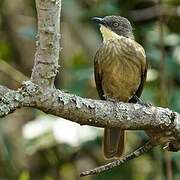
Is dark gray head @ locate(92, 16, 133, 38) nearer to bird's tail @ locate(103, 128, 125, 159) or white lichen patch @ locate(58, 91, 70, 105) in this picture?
bird's tail @ locate(103, 128, 125, 159)

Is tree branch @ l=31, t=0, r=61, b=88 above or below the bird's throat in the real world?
above

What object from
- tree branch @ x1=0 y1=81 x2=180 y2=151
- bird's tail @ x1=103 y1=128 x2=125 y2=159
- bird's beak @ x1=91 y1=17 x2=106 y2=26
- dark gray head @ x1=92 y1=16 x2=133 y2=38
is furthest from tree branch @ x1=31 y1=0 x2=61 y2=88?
dark gray head @ x1=92 y1=16 x2=133 y2=38

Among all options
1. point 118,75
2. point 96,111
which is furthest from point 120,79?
point 96,111

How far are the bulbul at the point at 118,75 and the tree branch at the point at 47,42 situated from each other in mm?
1236

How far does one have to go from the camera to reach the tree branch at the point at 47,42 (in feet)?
8.38

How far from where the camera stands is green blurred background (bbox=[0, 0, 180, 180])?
429cm

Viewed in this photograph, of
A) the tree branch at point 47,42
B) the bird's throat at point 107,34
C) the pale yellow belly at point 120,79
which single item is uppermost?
the tree branch at point 47,42

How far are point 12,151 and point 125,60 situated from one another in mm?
1240

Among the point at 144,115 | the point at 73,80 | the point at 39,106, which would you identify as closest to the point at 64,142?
the point at 73,80

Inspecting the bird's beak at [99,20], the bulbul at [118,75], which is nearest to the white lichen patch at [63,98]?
the bulbul at [118,75]

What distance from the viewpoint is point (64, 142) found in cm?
425

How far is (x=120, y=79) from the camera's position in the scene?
12.9ft

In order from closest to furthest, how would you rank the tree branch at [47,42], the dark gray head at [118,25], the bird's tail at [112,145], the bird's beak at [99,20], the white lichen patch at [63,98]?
1. the tree branch at [47,42]
2. the white lichen patch at [63,98]
3. the bird's tail at [112,145]
4. the bird's beak at [99,20]
5. the dark gray head at [118,25]

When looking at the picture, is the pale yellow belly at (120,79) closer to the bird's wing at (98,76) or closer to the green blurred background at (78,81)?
the bird's wing at (98,76)
